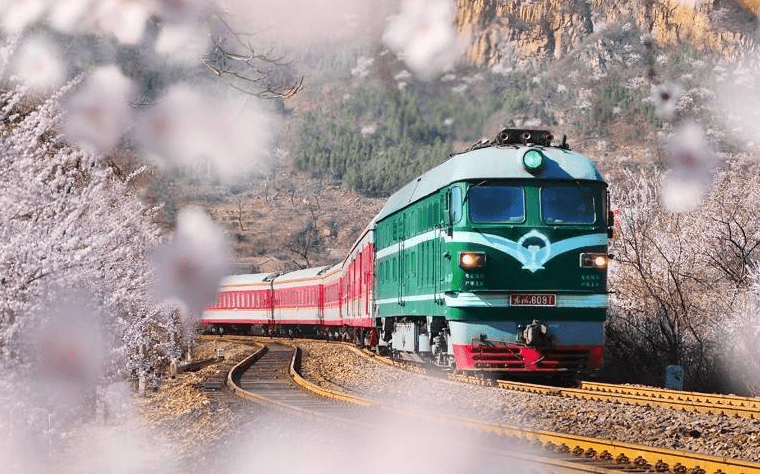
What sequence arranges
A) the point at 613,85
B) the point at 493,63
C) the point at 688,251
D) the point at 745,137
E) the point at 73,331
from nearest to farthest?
the point at 73,331 → the point at 688,251 → the point at 493,63 → the point at 745,137 → the point at 613,85

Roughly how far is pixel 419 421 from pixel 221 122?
722cm

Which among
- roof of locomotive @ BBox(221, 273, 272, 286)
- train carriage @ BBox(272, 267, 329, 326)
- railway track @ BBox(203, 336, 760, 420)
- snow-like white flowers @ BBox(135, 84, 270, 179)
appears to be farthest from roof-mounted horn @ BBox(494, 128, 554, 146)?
roof of locomotive @ BBox(221, 273, 272, 286)

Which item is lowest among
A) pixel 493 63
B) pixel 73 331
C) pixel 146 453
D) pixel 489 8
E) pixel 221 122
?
pixel 146 453

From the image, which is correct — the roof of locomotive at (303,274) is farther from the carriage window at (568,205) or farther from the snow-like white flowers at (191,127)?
the snow-like white flowers at (191,127)

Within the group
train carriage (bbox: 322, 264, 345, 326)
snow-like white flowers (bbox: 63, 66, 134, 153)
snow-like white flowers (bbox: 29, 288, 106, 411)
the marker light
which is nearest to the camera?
snow-like white flowers (bbox: 63, 66, 134, 153)

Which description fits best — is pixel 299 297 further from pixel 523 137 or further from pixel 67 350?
pixel 67 350

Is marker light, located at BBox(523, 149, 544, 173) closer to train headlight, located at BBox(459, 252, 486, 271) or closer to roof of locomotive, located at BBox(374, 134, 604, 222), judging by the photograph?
roof of locomotive, located at BBox(374, 134, 604, 222)

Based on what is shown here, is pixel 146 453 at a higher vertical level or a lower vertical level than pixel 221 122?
lower

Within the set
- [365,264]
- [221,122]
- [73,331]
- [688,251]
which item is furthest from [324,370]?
[221,122]

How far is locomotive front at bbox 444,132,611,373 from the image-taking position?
19.3 m

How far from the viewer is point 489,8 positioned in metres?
80.7

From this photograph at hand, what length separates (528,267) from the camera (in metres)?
19.5

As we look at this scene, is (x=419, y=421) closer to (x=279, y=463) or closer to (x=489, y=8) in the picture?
(x=279, y=463)

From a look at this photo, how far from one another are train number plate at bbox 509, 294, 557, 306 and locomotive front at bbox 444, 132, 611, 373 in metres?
0.02
